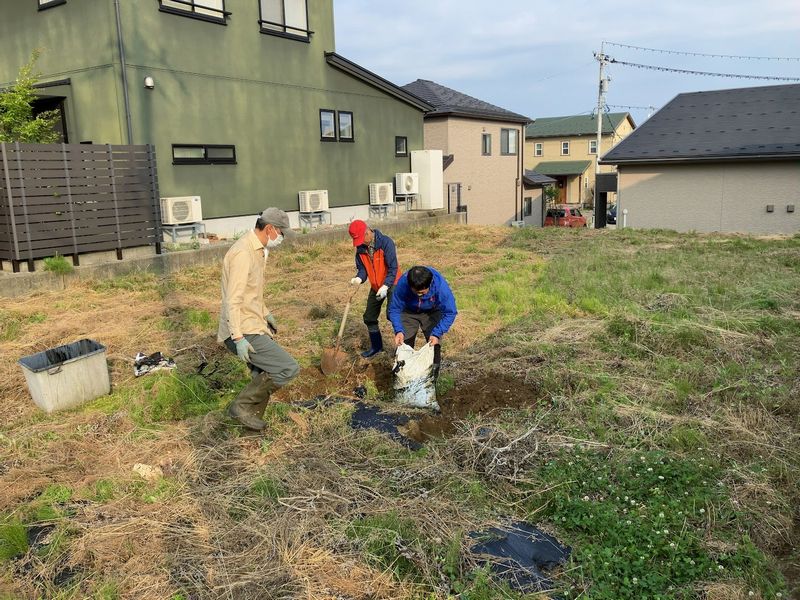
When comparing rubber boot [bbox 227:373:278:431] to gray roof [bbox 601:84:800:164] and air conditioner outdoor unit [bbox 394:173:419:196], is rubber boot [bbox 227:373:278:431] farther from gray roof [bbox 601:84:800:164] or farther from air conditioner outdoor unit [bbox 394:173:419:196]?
gray roof [bbox 601:84:800:164]

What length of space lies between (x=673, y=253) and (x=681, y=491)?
9799mm

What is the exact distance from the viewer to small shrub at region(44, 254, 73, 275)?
888 centimetres

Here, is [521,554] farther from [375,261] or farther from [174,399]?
[375,261]

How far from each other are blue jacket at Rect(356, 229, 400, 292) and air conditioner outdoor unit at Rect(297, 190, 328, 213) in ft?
29.9

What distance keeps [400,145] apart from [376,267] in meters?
13.4

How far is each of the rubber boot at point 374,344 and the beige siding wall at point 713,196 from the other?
16447 millimetres

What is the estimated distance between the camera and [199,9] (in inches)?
494

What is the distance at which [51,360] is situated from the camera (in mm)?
5285

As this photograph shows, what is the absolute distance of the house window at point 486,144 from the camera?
24641mm

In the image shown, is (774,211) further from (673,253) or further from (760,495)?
(760,495)

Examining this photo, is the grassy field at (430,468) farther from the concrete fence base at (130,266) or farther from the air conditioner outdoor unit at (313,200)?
the air conditioner outdoor unit at (313,200)

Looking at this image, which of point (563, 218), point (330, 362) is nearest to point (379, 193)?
point (330, 362)

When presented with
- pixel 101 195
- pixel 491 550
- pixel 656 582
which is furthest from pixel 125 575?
pixel 101 195

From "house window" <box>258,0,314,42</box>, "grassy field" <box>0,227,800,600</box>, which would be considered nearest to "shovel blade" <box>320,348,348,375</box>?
"grassy field" <box>0,227,800,600</box>
